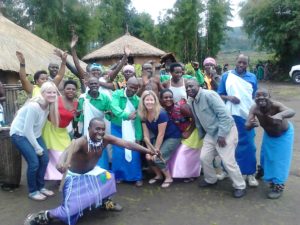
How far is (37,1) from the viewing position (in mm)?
29266

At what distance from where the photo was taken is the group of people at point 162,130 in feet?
16.4

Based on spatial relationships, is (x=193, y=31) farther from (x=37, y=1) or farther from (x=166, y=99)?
(x=166, y=99)

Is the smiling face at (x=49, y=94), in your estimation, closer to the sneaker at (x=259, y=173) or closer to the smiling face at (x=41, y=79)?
the smiling face at (x=41, y=79)

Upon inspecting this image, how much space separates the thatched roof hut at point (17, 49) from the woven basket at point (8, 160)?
9.14 meters

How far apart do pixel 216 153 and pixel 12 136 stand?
9.17ft

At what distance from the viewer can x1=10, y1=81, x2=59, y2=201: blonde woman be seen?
16.3 feet

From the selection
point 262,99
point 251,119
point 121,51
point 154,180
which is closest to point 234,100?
point 251,119

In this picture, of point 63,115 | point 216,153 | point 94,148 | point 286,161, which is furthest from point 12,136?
point 286,161

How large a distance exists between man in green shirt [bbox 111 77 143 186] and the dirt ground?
211 millimetres

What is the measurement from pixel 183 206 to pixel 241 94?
1.83m

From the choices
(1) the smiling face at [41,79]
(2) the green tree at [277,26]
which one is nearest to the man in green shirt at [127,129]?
(1) the smiling face at [41,79]

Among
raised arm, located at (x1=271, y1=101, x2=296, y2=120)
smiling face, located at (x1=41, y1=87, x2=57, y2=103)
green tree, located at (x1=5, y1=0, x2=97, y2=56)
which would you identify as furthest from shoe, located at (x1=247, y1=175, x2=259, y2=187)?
green tree, located at (x1=5, y1=0, x2=97, y2=56)

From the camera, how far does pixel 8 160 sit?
18.3ft

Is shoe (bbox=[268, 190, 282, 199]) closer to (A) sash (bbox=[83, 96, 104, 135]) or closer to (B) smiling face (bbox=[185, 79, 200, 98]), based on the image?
(B) smiling face (bbox=[185, 79, 200, 98])
